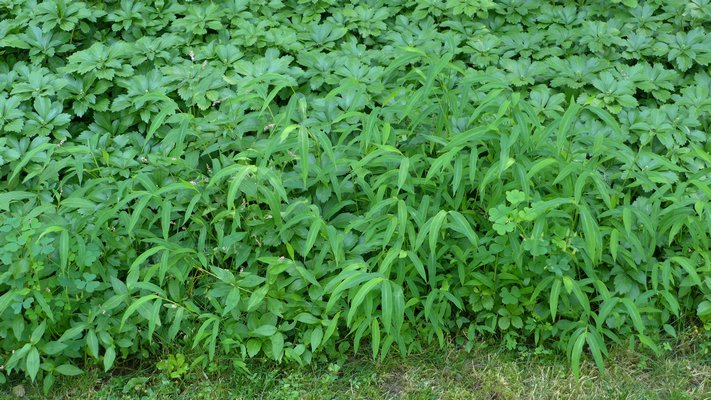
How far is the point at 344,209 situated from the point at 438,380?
33.6 inches

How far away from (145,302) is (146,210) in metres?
0.44

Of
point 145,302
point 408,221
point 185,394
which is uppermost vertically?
point 408,221

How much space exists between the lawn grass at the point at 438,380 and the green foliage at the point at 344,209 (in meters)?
0.07

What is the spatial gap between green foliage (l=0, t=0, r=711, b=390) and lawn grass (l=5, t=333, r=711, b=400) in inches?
2.9

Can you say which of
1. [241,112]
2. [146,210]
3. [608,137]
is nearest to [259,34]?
[241,112]

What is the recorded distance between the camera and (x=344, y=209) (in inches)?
Result: 147

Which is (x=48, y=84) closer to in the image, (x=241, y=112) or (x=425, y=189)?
(x=241, y=112)

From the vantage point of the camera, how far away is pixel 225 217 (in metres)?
3.56

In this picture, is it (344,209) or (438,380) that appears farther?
(344,209)

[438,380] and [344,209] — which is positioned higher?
[344,209]

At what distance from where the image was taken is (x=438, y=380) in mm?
3357

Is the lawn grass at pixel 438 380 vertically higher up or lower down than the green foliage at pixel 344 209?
lower down

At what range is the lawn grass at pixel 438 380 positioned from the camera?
328cm

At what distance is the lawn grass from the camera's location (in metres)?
3.28
